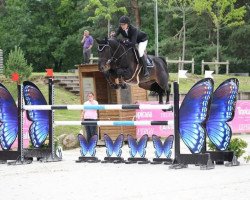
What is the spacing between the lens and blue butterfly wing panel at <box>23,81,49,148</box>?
614 inches

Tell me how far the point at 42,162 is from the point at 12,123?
1.12 metres

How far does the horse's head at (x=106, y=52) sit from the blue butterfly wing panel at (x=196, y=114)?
5.94 feet

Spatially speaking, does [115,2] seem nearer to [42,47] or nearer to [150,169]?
[42,47]

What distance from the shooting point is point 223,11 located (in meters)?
50.7

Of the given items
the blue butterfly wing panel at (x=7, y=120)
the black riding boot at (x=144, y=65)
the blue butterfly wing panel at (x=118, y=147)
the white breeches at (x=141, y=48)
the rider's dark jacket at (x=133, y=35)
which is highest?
the rider's dark jacket at (x=133, y=35)

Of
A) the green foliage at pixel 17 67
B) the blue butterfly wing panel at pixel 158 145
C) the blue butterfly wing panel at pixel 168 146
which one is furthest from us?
the green foliage at pixel 17 67

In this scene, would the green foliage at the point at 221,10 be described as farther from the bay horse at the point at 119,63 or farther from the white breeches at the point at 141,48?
the bay horse at the point at 119,63

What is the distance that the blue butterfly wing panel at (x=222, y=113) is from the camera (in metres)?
13.6

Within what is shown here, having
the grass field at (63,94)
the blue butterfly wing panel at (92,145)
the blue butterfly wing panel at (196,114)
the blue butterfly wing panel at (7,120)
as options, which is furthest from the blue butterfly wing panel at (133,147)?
the grass field at (63,94)

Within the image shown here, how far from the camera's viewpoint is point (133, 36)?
13.7 meters

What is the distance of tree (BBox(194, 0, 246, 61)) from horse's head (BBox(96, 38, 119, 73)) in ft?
118

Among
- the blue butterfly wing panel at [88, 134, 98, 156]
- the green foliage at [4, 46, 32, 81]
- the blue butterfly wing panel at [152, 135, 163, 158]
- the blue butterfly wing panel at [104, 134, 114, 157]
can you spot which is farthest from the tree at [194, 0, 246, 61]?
the blue butterfly wing panel at [152, 135, 163, 158]

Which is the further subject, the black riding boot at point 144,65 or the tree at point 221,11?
the tree at point 221,11

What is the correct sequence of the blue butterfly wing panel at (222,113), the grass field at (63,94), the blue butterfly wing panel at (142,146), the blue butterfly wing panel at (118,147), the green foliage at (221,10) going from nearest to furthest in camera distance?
1. the blue butterfly wing panel at (222,113)
2. the blue butterfly wing panel at (142,146)
3. the blue butterfly wing panel at (118,147)
4. the grass field at (63,94)
5. the green foliage at (221,10)
